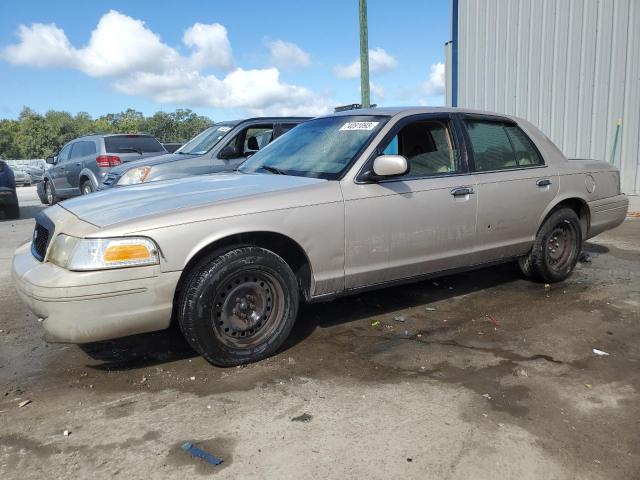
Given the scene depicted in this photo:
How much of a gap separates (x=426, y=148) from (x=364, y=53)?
9541 mm

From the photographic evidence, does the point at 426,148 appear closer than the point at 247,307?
No

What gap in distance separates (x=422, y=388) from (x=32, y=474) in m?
2.06

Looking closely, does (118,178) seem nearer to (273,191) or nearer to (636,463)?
(273,191)

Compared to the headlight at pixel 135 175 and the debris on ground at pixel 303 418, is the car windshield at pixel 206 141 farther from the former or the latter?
the debris on ground at pixel 303 418

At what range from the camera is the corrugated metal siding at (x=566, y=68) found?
10547 mm

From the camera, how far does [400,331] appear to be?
4289 mm

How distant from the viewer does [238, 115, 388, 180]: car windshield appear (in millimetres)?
4164

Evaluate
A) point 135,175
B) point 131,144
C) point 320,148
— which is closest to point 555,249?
point 320,148

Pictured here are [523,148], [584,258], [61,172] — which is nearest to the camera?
[523,148]

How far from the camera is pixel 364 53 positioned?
1338 centimetres

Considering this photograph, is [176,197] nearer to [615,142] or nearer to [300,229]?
[300,229]

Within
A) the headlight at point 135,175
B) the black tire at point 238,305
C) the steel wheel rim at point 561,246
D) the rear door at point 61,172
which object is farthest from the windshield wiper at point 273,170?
the rear door at point 61,172

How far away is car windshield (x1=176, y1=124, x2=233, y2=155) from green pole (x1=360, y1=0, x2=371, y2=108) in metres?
5.52

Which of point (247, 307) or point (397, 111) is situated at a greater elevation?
point (397, 111)
